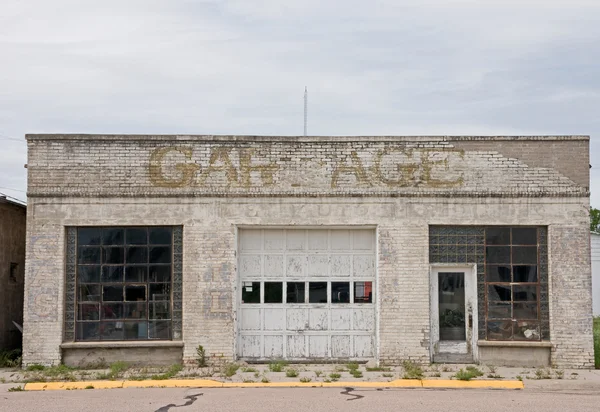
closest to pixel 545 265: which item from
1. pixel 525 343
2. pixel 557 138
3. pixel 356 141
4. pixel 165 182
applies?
pixel 525 343

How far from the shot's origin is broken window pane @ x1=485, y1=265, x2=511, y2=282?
49.8ft

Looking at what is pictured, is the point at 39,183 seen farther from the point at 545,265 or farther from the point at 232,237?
the point at 545,265

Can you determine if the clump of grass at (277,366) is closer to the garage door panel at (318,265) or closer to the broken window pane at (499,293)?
the garage door panel at (318,265)

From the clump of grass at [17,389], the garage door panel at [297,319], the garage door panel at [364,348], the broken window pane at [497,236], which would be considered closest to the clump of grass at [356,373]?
the garage door panel at [364,348]

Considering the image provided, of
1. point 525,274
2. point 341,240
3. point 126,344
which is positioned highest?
point 341,240

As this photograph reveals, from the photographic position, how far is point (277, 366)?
1448 centimetres

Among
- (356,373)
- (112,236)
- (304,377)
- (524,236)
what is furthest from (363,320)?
(112,236)

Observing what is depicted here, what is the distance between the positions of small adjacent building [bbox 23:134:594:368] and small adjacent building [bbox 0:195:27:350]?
1.80m

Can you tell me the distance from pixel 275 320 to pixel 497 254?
4.71 m

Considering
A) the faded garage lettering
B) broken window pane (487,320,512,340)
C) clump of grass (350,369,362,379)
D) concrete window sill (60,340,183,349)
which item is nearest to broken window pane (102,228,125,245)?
the faded garage lettering

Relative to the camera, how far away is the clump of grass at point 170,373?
13641 millimetres

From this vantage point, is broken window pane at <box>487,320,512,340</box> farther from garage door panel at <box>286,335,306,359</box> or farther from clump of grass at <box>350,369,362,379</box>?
garage door panel at <box>286,335,306,359</box>

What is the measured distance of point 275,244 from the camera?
1551 cm

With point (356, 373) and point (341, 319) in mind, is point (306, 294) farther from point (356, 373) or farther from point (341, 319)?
point (356, 373)
